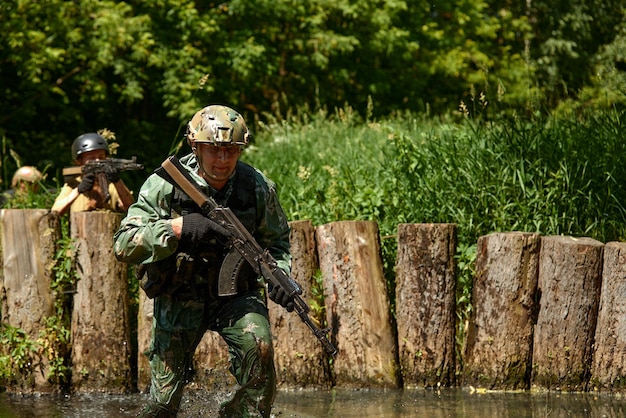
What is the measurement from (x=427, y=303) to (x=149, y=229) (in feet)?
9.95

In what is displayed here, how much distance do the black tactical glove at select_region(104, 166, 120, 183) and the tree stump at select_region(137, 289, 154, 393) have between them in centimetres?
109

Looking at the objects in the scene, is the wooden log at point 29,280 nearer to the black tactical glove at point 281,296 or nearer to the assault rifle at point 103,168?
the assault rifle at point 103,168

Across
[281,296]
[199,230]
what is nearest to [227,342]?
[281,296]

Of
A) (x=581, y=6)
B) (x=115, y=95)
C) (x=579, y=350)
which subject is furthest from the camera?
(x=581, y=6)

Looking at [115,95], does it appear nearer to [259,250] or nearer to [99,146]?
[99,146]

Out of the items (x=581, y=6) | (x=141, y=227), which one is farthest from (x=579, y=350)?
(x=581, y=6)

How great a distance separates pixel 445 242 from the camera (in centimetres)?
788

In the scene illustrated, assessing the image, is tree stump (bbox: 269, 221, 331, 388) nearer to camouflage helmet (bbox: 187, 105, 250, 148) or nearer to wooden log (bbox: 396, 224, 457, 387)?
wooden log (bbox: 396, 224, 457, 387)

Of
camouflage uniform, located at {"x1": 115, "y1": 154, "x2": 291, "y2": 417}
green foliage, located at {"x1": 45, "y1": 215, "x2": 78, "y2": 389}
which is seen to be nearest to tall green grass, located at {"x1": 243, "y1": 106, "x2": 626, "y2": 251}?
green foliage, located at {"x1": 45, "y1": 215, "x2": 78, "y2": 389}

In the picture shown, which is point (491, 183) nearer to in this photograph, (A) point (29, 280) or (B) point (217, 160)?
(B) point (217, 160)

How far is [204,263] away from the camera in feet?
18.7

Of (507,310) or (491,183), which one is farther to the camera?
(491,183)

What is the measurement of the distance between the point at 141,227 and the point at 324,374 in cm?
294

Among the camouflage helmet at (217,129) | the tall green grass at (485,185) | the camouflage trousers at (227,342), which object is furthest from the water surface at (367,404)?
the camouflage helmet at (217,129)
